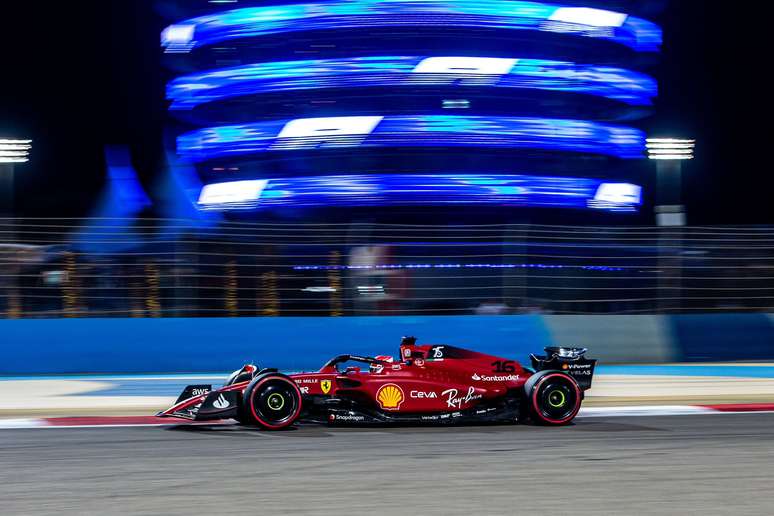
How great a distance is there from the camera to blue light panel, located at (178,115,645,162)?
78.3 feet

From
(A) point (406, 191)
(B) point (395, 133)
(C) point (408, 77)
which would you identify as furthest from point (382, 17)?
(A) point (406, 191)

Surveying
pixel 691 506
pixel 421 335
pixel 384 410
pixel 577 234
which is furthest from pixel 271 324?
pixel 691 506

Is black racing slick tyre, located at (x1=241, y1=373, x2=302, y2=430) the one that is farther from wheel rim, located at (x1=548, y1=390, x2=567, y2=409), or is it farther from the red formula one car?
wheel rim, located at (x1=548, y1=390, x2=567, y2=409)

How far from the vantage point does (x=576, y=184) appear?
2509cm

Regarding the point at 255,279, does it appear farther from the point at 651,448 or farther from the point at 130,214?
the point at 130,214

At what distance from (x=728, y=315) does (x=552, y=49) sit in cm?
1192

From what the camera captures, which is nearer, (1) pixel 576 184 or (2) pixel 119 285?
(2) pixel 119 285

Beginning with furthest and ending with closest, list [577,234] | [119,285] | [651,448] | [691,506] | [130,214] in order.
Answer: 1. [130,214]
2. [577,234]
3. [119,285]
4. [651,448]
5. [691,506]

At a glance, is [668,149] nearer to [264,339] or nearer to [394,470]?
[264,339]

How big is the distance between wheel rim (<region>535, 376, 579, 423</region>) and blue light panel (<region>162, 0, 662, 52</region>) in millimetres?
16411

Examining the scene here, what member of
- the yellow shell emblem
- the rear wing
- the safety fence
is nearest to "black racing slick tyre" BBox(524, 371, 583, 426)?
the rear wing

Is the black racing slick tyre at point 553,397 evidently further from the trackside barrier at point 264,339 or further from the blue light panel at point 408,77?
the blue light panel at point 408,77

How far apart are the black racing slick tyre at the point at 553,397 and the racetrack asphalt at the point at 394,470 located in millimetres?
155

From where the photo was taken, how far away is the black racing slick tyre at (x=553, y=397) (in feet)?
27.0
